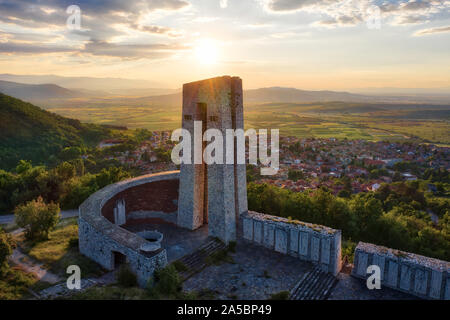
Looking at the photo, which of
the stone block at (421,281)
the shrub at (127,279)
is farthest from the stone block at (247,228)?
the stone block at (421,281)

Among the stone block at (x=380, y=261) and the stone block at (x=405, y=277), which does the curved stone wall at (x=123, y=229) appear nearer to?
the stone block at (x=380, y=261)

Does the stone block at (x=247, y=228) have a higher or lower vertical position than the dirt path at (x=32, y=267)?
higher

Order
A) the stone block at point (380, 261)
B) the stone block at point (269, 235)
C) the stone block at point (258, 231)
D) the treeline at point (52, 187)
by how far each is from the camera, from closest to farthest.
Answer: the stone block at point (380, 261) → the stone block at point (269, 235) → the stone block at point (258, 231) → the treeline at point (52, 187)

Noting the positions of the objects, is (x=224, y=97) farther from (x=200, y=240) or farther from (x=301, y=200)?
(x=301, y=200)

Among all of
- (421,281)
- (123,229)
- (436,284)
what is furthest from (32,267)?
(436,284)

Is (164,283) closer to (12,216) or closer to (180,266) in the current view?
(180,266)
